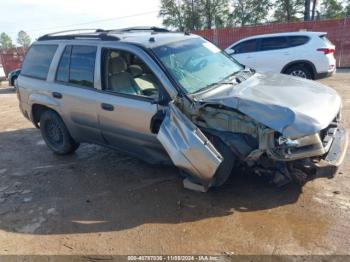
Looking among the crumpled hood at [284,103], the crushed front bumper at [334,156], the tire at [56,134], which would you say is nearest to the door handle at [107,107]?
the tire at [56,134]

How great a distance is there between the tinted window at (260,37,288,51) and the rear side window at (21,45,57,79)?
691 cm

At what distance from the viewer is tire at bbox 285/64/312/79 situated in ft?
31.3

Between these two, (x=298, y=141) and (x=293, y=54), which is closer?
(x=298, y=141)

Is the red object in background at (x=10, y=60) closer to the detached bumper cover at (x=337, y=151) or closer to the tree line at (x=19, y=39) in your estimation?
the detached bumper cover at (x=337, y=151)

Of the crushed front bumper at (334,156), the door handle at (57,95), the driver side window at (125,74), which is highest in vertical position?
the driver side window at (125,74)

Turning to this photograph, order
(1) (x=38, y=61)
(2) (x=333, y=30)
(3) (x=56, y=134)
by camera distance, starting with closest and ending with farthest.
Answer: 1. (1) (x=38, y=61)
2. (3) (x=56, y=134)
3. (2) (x=333, y=30)

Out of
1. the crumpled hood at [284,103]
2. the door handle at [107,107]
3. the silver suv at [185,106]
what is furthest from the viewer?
the door handle at [107,107]

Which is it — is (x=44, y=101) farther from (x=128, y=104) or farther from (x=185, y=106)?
(x=185, y=106)

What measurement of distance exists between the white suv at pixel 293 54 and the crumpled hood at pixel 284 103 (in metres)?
5.17

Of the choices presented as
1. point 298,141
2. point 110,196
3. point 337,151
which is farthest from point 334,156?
point 110,196

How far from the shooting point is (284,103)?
134 inches

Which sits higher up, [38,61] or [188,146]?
[38,61]

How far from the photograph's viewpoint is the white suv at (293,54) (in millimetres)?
9344

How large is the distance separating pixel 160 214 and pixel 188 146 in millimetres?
847
